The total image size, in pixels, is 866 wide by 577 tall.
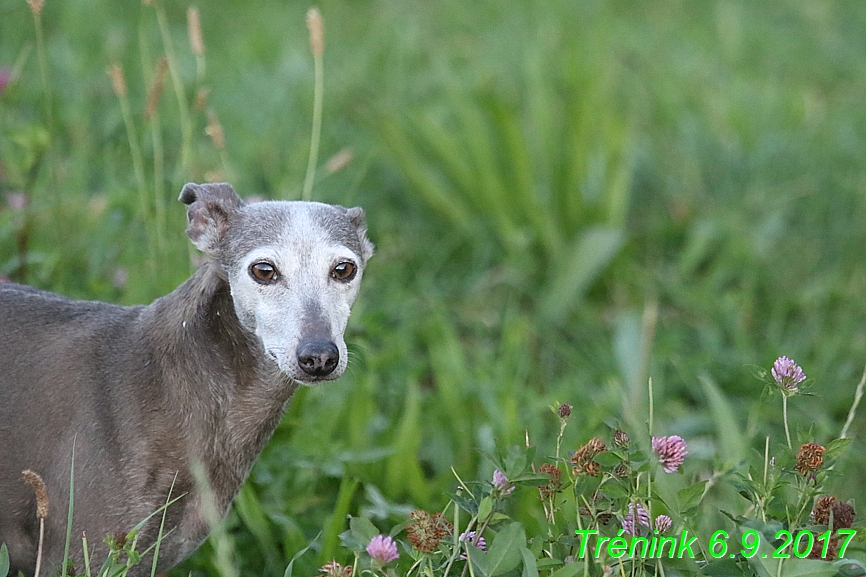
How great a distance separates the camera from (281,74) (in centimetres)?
555

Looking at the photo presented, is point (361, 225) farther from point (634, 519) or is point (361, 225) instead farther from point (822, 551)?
point (822, 551)

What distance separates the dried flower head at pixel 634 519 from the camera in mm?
2018

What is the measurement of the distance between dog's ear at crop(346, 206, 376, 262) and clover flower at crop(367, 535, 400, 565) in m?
0.75

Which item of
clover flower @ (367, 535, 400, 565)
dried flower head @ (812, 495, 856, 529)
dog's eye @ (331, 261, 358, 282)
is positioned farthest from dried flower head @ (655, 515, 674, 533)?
dog's eye @ (331, 261, 358, 282)

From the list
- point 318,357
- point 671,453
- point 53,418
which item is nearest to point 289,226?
point 318,357

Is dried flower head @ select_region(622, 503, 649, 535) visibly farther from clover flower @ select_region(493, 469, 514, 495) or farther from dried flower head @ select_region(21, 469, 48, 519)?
dried flower head @ select_region(21, 469, 48, 519)

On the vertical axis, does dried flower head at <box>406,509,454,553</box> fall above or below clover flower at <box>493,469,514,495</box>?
below

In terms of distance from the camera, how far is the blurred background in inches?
126

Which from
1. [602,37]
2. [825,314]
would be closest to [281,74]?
[602,37]

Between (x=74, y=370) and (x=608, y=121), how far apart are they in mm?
3168

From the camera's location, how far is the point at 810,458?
1.97 m

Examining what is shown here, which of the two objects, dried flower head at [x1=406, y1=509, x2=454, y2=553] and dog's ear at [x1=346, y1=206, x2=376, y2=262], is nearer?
dried flower head at [x1=406, y1=509, x2=454, y2=553]

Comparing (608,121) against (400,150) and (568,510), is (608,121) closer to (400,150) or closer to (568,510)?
(400,150)

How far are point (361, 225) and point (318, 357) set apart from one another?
20.4 inches
